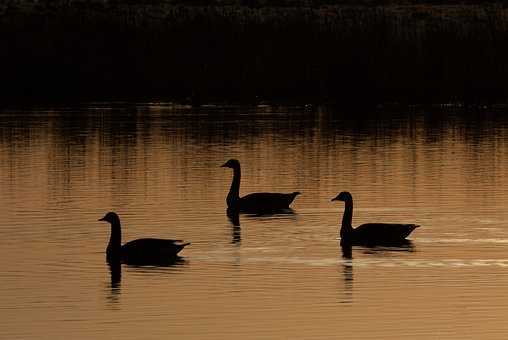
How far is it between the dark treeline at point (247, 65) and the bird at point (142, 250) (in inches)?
1281

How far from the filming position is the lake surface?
1786 centimetres

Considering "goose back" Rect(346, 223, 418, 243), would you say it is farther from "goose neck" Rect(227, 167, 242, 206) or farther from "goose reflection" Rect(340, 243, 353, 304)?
"goose neck" Rect(227, 167, 242, 206)

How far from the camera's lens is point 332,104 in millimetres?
56188

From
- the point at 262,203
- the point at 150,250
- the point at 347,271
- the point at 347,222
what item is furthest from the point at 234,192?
the point at 347,271

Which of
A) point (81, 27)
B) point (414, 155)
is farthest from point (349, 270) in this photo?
point (81, 27)

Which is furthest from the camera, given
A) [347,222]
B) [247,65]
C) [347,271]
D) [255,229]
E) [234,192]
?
[247,65]

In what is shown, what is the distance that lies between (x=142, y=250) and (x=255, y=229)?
4213 mm

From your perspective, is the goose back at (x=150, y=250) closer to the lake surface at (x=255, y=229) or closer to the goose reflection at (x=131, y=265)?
the goose reflection at (x=131, y=265)

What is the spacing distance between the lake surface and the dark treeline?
18.0 ft

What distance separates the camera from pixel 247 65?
56.5m

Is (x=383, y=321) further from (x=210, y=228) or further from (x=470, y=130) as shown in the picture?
(x=470, y=130)

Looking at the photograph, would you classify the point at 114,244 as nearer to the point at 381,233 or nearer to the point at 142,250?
the point at 142,250

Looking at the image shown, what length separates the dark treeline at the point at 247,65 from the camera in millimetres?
54969

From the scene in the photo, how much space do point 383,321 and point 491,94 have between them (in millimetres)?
37335
